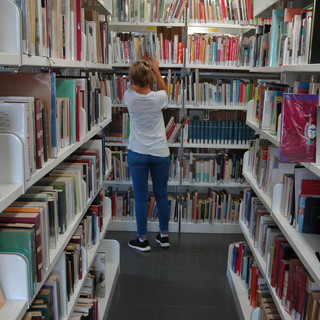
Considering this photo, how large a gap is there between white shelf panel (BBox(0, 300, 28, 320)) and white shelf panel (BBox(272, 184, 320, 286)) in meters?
1.03

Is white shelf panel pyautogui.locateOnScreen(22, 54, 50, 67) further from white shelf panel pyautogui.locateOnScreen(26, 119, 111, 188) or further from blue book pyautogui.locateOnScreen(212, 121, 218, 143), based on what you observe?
blue book pyautogui.locateOnScreen(212, 121, 218, 143)

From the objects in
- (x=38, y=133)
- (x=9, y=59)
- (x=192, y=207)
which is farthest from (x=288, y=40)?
(x=192, y=207)

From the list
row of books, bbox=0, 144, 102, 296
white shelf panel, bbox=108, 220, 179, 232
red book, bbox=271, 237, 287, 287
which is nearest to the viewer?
row of books, bbox=0, 144, 102, 296

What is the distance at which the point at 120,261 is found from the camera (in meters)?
3.79

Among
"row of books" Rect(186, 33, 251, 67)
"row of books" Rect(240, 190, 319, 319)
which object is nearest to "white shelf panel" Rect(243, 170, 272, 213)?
"row of books" Rect(240, 190, 319, 319)

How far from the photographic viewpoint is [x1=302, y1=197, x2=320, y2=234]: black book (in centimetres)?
187

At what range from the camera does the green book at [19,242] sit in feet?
4.52

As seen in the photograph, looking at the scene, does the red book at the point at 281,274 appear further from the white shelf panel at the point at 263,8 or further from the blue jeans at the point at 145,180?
the blue jeans at the point at 145,180

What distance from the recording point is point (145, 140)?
144 inches

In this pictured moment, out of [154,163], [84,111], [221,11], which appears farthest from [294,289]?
[221,11]

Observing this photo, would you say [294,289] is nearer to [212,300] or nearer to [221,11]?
[212,300]

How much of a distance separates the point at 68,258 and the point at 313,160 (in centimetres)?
124

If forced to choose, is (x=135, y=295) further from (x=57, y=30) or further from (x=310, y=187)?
(x=57, y=30)

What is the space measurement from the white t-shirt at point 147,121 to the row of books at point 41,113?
1.10 m
